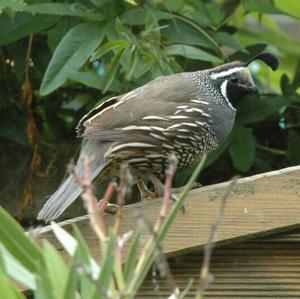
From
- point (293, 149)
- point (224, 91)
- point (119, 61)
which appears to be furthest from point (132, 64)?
point (293, 149)

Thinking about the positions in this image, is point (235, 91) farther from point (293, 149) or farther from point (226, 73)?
point (293, 149)

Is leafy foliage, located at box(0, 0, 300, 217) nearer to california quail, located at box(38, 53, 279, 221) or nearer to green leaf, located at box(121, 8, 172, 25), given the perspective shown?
green leaf, located at box(121, 8, 172, 25)

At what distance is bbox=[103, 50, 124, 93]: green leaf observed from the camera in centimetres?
404

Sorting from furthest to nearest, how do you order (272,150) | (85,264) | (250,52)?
(250,52) → (272,150) → (85,264)

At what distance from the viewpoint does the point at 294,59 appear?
5.55 metres

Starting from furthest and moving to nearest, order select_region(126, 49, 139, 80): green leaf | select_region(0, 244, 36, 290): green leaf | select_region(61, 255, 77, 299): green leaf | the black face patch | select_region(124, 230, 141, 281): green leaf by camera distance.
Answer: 1. the black face patch
2. select_region(126, 49, 139, 80): green leaf
3. select_region(0, 244, 36, 290): green leaf
4. select_region(124, 230, 141, 281): green leaf
5. select_region(61, 255, 77, 299): green leaf

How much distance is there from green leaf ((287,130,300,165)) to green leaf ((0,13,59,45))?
0.99 m

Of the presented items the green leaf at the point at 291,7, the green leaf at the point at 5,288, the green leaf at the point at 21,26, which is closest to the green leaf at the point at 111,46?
the green leaf at the point at 21,26

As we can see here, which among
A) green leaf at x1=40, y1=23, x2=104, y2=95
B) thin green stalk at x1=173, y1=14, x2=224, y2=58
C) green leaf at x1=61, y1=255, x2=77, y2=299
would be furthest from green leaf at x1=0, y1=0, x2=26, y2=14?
green leaf at x1=61, y1=255, x2=77, y2=299

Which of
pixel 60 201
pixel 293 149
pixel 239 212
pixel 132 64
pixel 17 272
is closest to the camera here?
pixel 17 272

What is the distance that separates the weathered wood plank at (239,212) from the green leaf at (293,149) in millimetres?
1304

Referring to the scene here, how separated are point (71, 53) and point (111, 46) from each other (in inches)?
8.8

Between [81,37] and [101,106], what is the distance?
321 mm

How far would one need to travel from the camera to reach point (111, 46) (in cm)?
397
